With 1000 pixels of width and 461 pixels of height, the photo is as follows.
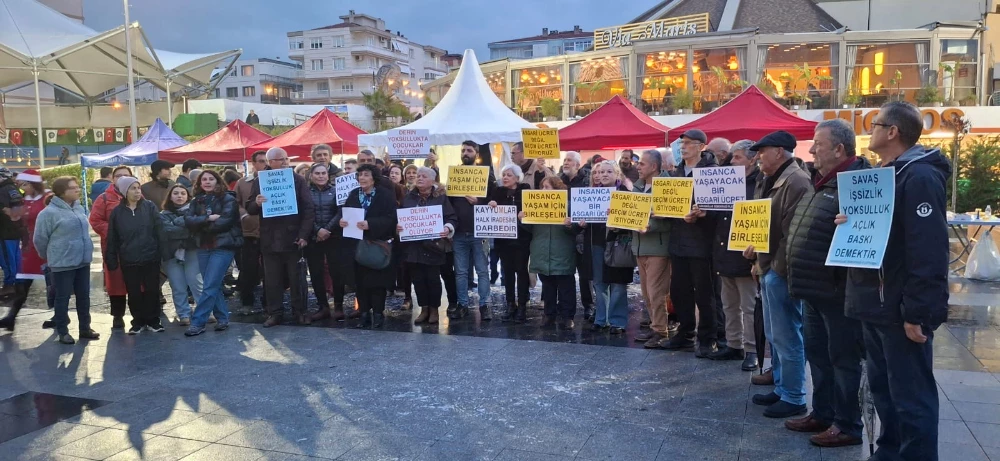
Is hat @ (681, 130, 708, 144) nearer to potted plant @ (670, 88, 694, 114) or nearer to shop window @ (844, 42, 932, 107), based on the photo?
potted plant @ (670, 88, 694, 114)

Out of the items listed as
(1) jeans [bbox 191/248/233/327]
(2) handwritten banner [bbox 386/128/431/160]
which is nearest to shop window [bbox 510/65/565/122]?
(2) handwritten banner [bbox 386/128/431/160]

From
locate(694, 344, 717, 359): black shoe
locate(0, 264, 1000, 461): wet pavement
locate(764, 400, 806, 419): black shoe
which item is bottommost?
locate(0, 264, 1000, 461): wet pavement

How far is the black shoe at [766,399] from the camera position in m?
5.33

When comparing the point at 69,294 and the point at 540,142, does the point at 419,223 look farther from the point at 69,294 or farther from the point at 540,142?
the point at 69,294

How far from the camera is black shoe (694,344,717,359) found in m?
6.66

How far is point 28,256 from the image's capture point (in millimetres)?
9031

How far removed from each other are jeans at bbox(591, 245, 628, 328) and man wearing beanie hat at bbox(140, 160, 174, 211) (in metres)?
5.73

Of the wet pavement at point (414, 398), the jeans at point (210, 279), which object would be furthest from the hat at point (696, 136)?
the jeans at point (210, 279)

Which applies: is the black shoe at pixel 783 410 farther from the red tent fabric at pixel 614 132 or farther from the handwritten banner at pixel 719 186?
the red tent fabric at pixel 614 132

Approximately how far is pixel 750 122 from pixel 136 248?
8683mm

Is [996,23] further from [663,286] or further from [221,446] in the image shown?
[221,446]

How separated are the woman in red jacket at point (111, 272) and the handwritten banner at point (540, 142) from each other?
5052mm

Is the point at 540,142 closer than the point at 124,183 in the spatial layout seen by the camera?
No

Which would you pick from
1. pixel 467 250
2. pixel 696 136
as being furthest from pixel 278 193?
pixel 696 136
